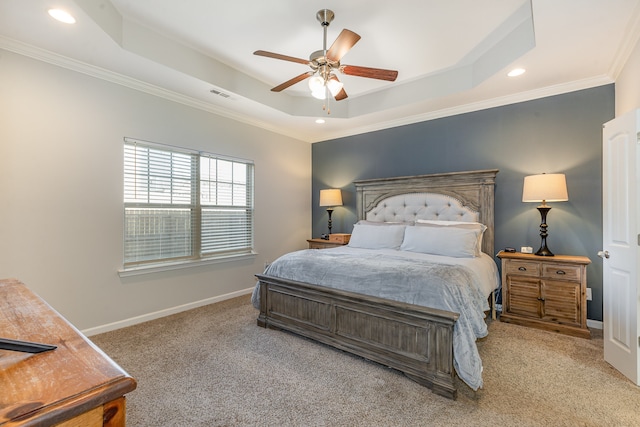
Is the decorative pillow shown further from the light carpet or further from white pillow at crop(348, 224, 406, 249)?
the light carpet

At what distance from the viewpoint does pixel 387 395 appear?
202cm

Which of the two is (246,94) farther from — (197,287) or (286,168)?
(197,287)

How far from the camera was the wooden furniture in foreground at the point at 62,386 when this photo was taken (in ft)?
1.79

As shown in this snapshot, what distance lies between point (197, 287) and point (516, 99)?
472cm

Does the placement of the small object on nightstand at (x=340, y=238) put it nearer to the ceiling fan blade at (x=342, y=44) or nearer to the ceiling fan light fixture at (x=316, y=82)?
the ceiling fan light fixture at (x=316, y=82)

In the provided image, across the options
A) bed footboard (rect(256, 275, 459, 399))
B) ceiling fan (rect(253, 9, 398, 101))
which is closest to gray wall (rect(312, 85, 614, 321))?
ceiling fan (rect(253, 9, 398, 101))

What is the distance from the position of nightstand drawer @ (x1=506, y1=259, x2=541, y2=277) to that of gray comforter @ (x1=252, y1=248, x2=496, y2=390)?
0.74m

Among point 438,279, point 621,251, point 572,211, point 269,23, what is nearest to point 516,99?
point 572,211

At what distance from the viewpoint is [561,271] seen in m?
3.01

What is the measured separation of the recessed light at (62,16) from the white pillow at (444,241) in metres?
3.72

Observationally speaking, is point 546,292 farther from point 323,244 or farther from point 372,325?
point 323,244

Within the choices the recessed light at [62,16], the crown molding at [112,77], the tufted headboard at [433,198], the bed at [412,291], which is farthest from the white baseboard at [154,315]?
the recessed light at [62,16]

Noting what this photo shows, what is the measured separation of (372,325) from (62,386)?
2.12 metres

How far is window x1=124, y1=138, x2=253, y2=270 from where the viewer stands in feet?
10.9
